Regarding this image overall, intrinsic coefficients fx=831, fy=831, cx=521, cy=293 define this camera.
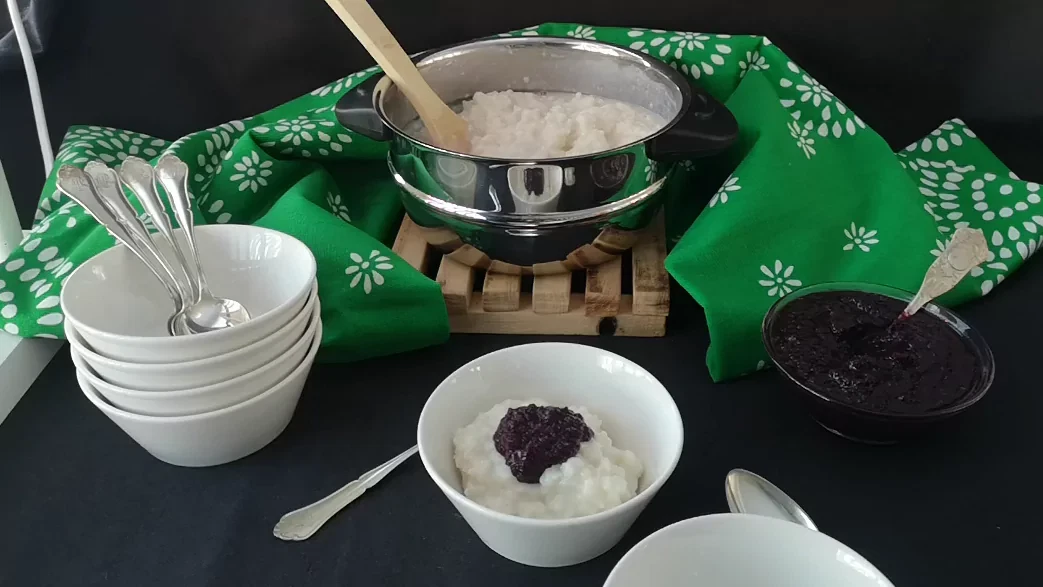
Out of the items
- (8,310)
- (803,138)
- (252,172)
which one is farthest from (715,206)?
(8,310)

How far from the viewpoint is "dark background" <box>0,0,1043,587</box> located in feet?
2.18

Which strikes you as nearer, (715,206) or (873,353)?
(873,353)

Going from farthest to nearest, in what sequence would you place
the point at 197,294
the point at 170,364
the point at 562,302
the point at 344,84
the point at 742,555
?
the point at 344,84, the point at 562,302, the point at 197,294, the point at 170,364, the point at 742,555

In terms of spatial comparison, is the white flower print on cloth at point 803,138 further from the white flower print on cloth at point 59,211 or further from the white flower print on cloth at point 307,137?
the white flower print on cloth at point 59,211

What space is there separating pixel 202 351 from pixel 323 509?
0.54 ft

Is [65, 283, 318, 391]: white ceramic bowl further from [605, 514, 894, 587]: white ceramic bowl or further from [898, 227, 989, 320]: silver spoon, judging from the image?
[898, 227, 989, 320]: silver spoon

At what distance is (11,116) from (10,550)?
747mm

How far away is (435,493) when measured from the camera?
2.36 ft

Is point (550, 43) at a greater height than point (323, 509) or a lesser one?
greater

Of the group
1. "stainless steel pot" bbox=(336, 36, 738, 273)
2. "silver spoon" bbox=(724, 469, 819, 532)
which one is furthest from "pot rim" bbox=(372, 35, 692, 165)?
"silver spoon" bbox=(724, 469, 819, 532)

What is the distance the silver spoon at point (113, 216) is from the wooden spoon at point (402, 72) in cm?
29

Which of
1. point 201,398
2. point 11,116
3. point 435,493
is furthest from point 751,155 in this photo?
point 11,116

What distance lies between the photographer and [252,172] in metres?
0.99

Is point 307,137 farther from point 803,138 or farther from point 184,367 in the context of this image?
point 803,138
